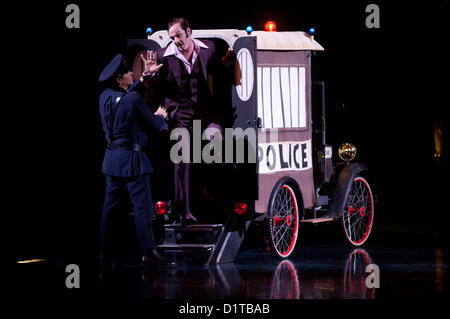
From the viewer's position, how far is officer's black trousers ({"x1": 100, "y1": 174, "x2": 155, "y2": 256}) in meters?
10.2

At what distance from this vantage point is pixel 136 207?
10.2 metres

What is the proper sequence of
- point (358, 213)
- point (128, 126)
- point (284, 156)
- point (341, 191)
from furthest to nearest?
point (358, 213) < point (341, 191) < point (284, 156) < point (128, 126)

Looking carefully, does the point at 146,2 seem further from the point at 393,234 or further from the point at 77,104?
the point at 393,234

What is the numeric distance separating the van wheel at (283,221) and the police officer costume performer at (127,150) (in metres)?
1.34

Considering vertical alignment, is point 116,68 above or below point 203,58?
below

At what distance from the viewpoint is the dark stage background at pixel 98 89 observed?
13641mm

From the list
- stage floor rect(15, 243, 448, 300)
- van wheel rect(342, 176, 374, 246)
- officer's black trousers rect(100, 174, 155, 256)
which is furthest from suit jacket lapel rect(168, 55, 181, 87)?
van wheel rect(342, 176, 374, 246)

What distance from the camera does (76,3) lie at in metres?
13.4

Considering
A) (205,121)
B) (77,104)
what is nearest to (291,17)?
(77,104)

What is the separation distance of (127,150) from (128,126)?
0.25 metres

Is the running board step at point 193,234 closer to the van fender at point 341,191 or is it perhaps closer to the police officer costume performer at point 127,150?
the police officer costume performer at point 127,150

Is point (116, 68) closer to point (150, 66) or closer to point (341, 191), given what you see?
point (150, 66)

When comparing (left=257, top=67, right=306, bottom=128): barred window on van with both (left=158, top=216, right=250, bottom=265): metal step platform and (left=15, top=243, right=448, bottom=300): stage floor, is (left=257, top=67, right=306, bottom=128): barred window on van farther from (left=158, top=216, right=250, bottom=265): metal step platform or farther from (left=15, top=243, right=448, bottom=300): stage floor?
(left=15, top=243, right=448, bottom=300): stage floor

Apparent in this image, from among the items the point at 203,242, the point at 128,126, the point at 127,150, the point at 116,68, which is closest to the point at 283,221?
the point at 203,242
